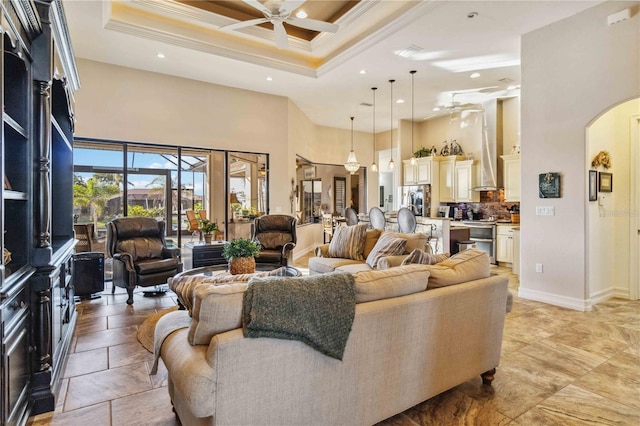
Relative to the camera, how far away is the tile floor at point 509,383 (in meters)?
2.06

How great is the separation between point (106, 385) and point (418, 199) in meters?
7.43

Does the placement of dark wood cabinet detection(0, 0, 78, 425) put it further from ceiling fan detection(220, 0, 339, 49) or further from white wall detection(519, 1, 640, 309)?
white wall detection(519, 1, 640, 309)

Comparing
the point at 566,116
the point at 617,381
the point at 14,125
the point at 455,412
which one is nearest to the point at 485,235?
the point at 566,116

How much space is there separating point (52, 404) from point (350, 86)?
6.07 metres

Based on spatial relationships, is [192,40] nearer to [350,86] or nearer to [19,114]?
[350,86]

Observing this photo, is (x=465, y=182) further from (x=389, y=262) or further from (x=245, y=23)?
(x=245, y=23)

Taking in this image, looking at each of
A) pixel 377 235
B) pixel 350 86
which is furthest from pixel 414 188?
pixel 377 235

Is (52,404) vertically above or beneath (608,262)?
beneath

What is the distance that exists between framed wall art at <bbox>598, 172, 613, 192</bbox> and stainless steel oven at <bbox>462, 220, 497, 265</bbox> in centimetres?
267

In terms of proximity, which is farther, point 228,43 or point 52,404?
point 228,43

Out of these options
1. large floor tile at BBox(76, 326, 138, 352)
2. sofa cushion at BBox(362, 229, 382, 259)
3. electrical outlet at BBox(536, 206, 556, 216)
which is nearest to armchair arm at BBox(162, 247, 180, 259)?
large floor tile at BBox(76, 326, 138, 352)

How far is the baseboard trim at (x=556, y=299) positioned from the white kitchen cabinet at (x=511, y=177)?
290 centimetres

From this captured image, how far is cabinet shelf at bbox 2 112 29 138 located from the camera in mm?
1740

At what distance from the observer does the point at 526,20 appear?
4.21 meters
